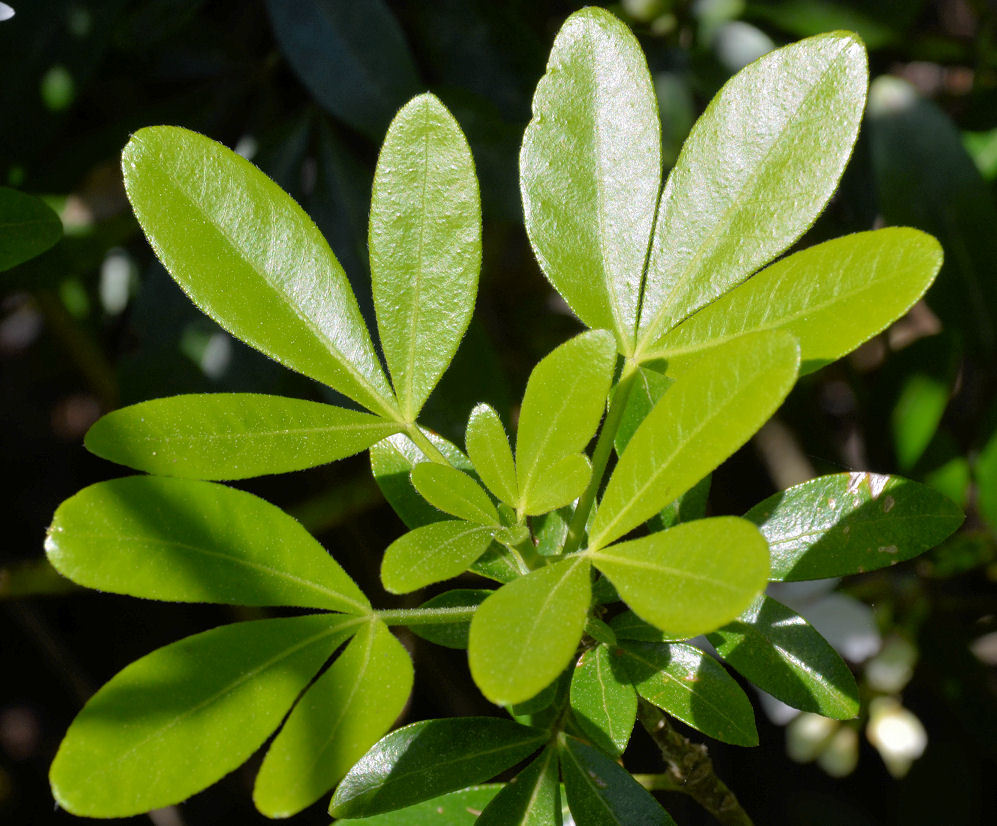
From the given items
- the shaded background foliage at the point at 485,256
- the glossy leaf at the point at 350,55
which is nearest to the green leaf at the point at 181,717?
the shaded background foliage at the point at 485,256

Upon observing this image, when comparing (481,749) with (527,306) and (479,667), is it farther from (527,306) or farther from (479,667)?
(527,306)

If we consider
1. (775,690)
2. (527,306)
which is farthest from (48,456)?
(775,690)

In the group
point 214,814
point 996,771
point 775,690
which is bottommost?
point 996,771

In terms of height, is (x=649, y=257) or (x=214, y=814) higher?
(x=649, y=257)

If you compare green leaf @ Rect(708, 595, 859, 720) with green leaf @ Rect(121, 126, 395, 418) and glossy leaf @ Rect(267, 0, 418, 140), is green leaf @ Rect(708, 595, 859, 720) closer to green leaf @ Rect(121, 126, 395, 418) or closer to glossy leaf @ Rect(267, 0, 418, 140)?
green leaf @ Rect(121, 126, 395, 418)

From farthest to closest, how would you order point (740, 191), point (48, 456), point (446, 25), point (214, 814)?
point (48, 456) < point (214, 814) < point (446, 25) < point (740, 191)

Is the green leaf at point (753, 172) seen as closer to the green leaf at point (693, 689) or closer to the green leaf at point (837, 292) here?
the green leaf at point (837, 292)

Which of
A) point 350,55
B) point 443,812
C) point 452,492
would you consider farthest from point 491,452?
point 350,55
